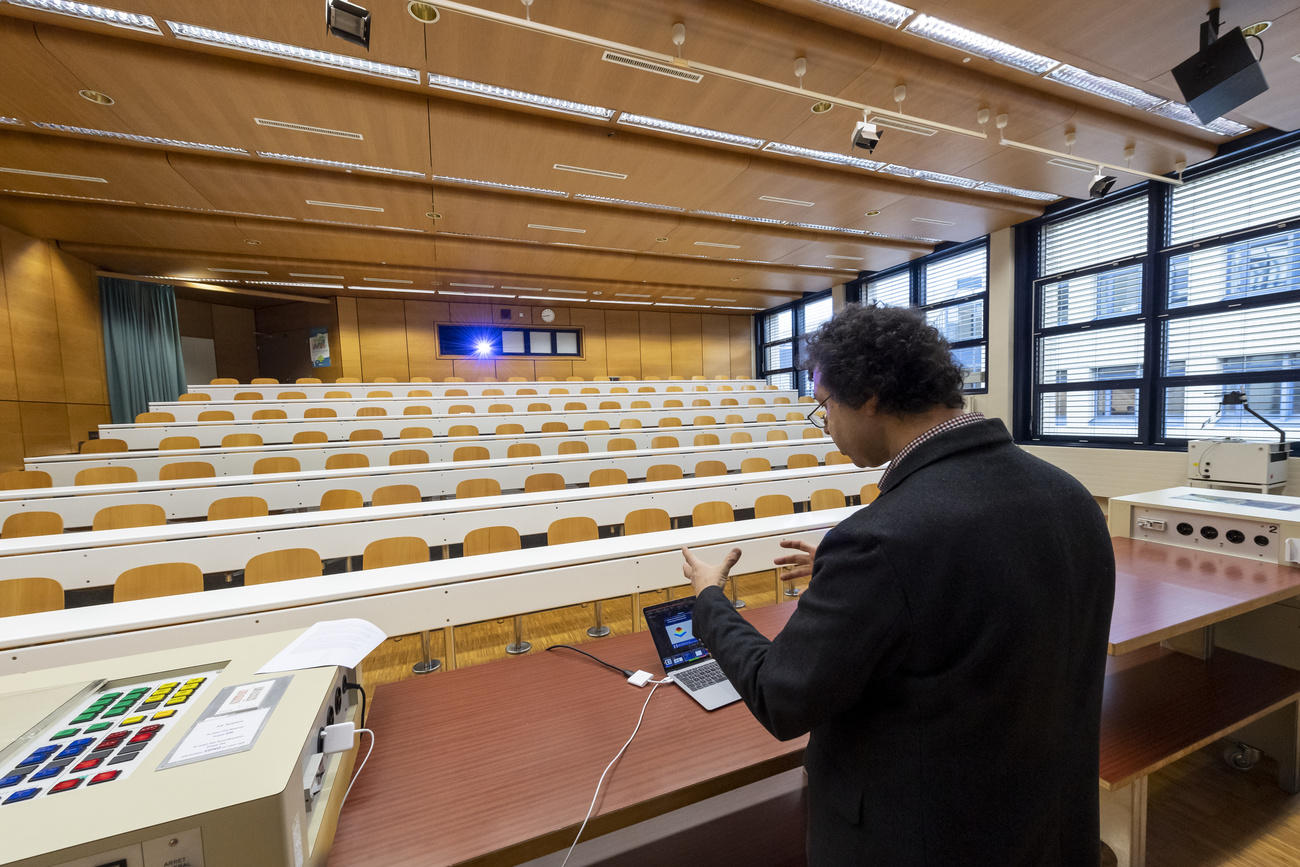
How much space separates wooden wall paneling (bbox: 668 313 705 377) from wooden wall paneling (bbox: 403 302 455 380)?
16.6 feet

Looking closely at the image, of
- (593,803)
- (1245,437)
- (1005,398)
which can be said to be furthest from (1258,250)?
(593,803)

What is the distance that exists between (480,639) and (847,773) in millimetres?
2959

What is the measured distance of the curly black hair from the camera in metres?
0.83

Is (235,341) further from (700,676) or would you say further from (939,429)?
A: (939,429)

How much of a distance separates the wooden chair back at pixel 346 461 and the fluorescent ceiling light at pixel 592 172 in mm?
3221

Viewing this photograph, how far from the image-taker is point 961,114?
3947 mm

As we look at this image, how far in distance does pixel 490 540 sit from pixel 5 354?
23.4 feet

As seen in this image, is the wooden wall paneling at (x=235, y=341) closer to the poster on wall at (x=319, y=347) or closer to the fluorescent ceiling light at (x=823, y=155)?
the poster on wall at (x=319, y=347)

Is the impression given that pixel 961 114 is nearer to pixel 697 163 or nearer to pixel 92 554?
pixel 697 163

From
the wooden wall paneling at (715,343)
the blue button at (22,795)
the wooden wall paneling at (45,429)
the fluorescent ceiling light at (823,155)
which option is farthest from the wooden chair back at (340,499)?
the wooden wall paneling at (715,343)

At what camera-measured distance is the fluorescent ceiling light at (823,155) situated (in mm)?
4590

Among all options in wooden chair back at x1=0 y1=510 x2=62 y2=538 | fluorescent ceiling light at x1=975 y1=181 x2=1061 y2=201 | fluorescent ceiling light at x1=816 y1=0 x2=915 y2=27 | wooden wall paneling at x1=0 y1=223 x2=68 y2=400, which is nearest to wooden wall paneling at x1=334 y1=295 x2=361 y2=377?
wooden wall paneling at x1=0 y1=223 x2=68 y2=400

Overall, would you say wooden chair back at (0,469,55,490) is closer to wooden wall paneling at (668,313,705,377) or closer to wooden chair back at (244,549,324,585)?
wooden chair back at (244,549,324,585)

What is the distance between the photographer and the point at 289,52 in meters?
3.30
